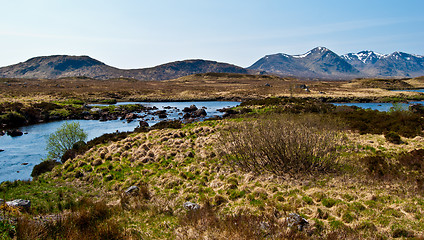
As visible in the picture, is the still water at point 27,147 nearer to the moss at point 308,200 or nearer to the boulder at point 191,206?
the boulder at point 191,206

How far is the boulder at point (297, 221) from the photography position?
7555 mm

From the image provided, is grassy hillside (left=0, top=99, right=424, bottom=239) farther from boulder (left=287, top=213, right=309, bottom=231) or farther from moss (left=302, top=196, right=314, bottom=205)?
boulder (left=287, top=213, right=309, bottom=231)

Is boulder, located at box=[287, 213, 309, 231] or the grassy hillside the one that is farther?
boulder, located at box=[287, 213, 309, 231]

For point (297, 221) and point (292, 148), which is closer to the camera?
point (297, 221)

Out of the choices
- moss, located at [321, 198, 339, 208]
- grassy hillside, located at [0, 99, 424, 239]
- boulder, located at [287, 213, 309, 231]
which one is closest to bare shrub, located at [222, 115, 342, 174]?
grassy hillside, located at [0, 99, 424, 239]

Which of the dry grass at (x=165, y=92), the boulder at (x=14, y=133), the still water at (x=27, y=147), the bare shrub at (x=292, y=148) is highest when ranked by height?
the dry grass at (x=165, y=92)

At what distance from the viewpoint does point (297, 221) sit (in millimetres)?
7668

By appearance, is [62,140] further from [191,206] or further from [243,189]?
[243,189]

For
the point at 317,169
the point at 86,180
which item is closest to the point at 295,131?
the point at 317,169

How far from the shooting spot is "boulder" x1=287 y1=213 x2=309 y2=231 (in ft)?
24.8

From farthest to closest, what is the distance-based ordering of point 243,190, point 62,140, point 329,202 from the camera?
point 62,140 < point 243,190 < point 329,202

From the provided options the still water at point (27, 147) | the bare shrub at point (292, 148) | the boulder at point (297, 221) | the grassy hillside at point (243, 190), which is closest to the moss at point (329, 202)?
the grassy hillside at point (243, 190)

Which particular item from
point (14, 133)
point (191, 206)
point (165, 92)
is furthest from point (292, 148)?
Result: point (165, 92)

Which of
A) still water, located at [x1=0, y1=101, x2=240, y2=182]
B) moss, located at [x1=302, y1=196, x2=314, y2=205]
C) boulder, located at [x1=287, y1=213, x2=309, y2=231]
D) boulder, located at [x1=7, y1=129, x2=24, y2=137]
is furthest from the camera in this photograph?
boulder, located at [x1=7, y1=129, x2=24, y2=137]
